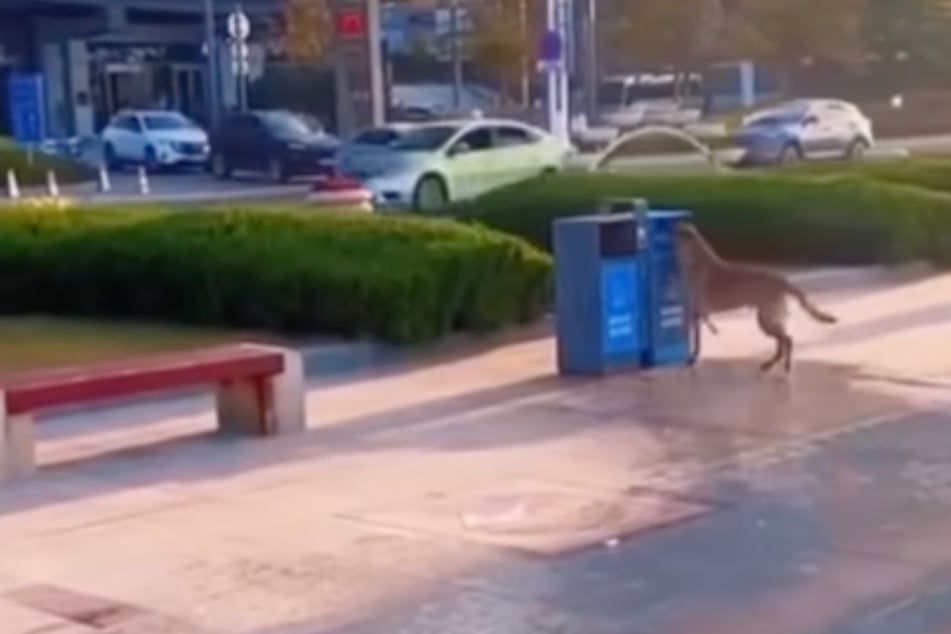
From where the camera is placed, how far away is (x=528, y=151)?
3459 centimetres

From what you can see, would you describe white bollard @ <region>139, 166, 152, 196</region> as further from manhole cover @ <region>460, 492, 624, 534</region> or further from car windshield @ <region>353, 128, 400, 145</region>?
manhole cover @ <region>460, 492, 624, 534</region>

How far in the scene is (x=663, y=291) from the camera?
46.8 feet

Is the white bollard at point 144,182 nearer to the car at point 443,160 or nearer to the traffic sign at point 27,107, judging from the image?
the car at point 443,160

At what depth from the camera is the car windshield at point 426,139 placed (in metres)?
33.7

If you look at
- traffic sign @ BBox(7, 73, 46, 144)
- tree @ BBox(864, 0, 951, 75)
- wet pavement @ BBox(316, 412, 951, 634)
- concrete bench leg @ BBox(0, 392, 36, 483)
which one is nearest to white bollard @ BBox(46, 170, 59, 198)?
traffic sign @ BBox(7, 73, 46, 144)

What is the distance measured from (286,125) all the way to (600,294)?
32.4 metres

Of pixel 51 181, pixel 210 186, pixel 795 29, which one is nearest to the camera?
pixel 51 181

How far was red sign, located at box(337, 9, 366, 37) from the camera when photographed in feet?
123

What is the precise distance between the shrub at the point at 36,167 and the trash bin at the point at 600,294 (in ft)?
94.5

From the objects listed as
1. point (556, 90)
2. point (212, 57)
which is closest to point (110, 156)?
point (556, 90)

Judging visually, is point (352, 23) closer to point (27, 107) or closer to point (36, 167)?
point (36, 167)

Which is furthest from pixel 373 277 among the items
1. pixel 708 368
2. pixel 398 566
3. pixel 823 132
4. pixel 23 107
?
pixel 23 107

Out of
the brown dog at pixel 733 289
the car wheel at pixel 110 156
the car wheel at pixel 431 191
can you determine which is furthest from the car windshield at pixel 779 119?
the brown dog at pixel 733 289

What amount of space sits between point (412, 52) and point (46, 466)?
67.4 meters
